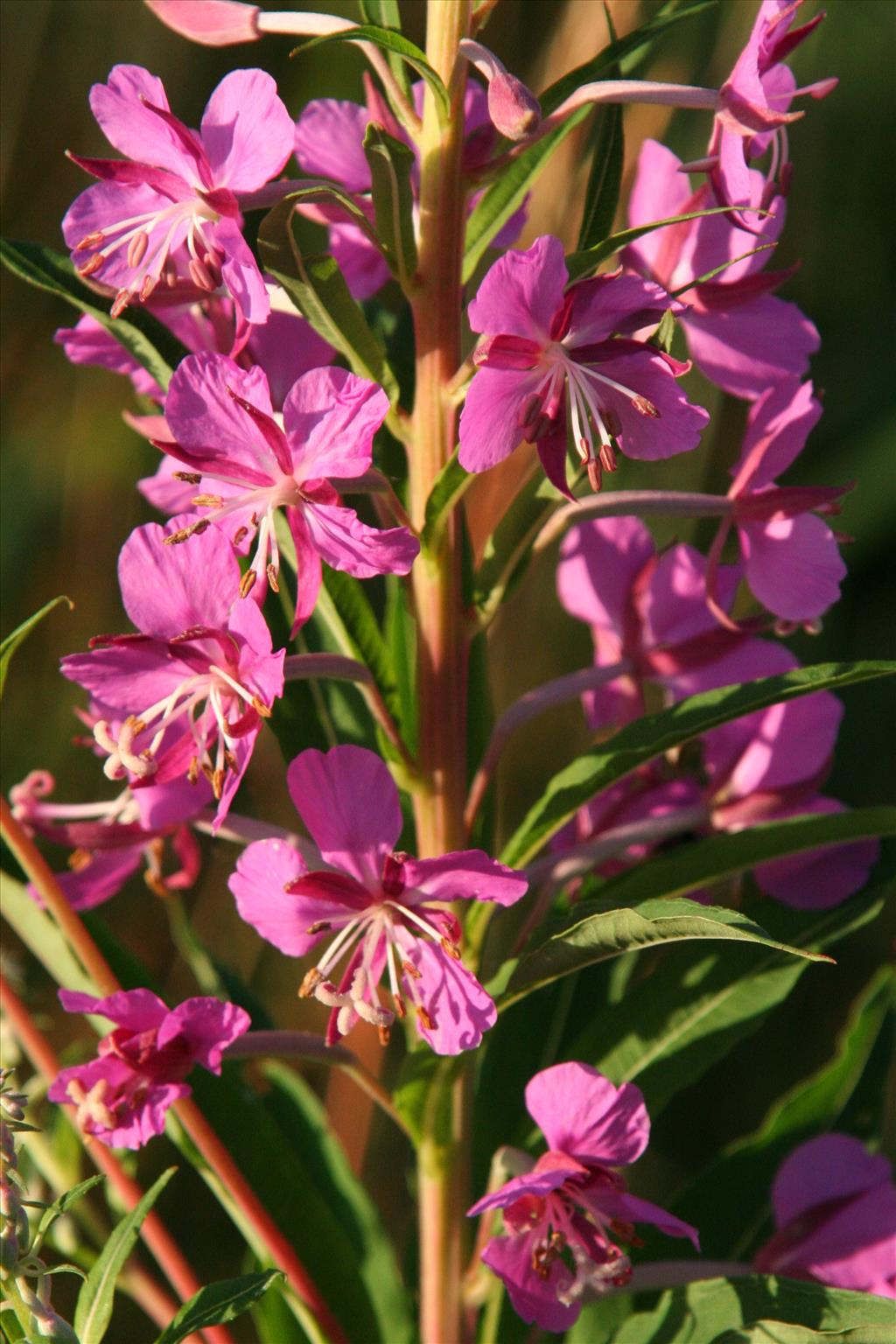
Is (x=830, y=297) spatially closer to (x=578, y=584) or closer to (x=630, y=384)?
(x=578, y=584)

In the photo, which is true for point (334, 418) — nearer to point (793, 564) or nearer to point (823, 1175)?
point (793, 564)

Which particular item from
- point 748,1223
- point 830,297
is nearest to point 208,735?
point 748,1223

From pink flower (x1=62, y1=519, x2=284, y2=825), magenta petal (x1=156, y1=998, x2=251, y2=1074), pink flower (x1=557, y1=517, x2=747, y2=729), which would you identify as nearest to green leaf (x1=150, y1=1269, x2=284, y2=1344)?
magenta petal (x1=156, y1=998, x2=251, y2=1074)

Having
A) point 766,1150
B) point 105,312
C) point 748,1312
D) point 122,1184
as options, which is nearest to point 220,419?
point 105,312

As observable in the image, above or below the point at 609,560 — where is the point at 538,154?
→ above

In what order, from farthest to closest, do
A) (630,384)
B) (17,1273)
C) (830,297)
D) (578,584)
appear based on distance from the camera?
(830,297)
(578,584)
(630,384)
(17,1273)

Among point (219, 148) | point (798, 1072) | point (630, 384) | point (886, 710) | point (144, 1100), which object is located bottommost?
point (798, 1072)
